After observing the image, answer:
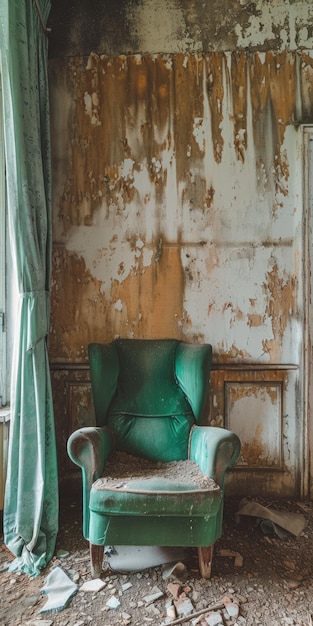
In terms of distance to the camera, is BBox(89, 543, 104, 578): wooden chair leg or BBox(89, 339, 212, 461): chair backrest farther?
BBox(89, 339, 212, 461): chair backrest

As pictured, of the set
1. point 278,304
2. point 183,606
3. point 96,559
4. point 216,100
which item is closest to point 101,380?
point 96,559

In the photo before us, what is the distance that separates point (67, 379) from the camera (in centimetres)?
255

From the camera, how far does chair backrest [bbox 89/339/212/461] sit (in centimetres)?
219

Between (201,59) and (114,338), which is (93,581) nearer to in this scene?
(114,338)

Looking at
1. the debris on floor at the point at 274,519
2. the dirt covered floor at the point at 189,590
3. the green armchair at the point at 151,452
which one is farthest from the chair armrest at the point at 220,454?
the debris on floor at the point at 274,519

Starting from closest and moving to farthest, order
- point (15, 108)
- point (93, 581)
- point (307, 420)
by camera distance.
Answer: point (93, 581)
point (15, 108)
point (307, 420)

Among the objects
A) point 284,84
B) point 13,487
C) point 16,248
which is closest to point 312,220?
point 284,84

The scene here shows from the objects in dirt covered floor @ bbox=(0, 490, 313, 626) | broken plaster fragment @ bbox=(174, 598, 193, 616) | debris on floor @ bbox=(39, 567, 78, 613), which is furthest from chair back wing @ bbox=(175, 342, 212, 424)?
debris on floor @ bbox=(39, 567, 78, 613)

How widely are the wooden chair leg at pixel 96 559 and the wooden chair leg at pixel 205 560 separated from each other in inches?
17.1

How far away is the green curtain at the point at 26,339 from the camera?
1.96m

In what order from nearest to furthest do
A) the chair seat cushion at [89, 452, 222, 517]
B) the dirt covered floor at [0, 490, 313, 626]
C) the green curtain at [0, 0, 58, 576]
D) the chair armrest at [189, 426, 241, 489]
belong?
1. the dirt covered floor at [0, 490, 313, 626]
2. the chair seat cushion at [89, 452, 222, 517]
3. the chair armrest at [189, 426, 241, 489]
4. the green curtain at [0, 0, 58, 576]

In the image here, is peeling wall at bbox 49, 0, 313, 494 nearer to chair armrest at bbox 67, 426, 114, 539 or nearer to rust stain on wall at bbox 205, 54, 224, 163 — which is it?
rust stain on wall at bbox 205, 54, 224, 163

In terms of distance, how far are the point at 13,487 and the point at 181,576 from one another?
34.8 inches

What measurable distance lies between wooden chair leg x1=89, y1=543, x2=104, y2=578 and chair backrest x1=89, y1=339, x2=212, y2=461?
1.71ft
